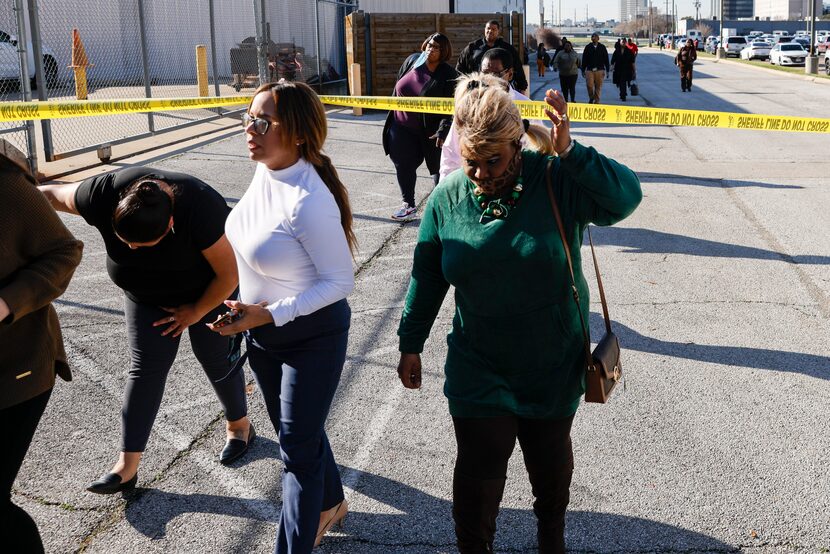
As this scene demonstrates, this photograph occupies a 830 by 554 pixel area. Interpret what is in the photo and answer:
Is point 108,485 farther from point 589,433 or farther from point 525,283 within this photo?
point 589,433

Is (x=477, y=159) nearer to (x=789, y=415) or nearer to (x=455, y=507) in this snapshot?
(x=455, y=507)

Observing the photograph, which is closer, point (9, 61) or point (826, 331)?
point (826, 331)

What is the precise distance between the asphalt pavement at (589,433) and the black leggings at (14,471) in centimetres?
76

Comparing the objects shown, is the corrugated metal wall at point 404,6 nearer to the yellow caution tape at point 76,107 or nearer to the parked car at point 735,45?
the yellow caution tape at point 76,107

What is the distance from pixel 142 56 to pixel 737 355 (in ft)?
35.0

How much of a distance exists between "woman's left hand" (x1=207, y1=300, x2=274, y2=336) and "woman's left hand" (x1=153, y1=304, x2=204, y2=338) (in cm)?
69

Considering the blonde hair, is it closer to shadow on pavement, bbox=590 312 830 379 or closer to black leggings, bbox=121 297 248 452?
black leggings, bbox=121 297 248 452

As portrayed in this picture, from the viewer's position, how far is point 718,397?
4.98 m

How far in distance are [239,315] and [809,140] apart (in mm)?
14828

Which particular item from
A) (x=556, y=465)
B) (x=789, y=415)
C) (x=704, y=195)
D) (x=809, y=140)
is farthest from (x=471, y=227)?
(x=809, y=140)

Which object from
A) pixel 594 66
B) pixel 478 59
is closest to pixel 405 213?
pixel 478 59

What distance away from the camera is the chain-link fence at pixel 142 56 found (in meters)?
13.6

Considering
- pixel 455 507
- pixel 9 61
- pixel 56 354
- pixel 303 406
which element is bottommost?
pixel 455 507

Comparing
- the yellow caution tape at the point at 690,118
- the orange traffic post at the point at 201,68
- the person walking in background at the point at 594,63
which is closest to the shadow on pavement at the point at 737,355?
the yellow caution tape at the point at 690,118
